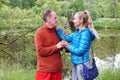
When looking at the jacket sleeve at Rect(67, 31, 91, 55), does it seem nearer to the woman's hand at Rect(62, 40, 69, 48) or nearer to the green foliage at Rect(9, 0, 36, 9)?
the woman's hand at Rect(62, 40, 69, 48)

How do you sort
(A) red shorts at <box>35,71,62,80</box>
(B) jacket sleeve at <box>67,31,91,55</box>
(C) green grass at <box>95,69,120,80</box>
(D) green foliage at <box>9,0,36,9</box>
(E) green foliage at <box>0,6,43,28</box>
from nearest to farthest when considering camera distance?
(B) jacket sleeve at <box>67,31,91,55</box>
(A) red shorts at <box>35,71,62,80</box>
(C) green grass at <box>95,69,120,80</box>
(E) green foliage at <box>0,6,43,28</box>
(D) green foliage at <box>9,0,36,9</box>

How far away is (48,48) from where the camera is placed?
10.9ft

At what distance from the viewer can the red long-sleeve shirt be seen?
3314 millimetres

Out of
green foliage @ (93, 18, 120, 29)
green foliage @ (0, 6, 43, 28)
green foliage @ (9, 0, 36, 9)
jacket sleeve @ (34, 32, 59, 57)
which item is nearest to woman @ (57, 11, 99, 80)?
jacket sleeve @ (34, 32, 59, 57)

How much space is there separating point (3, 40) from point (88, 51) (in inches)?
229

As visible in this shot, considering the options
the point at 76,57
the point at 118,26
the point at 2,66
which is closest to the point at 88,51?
the point at 76,57

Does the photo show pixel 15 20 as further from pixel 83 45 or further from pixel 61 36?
pixel 83 45

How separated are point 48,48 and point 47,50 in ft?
0.07

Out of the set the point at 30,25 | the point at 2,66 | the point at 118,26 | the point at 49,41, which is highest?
the point at 49,41

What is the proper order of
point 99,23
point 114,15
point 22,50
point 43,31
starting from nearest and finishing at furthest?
point 43,31 → point 22,50 → point 99,23 → point 114,15

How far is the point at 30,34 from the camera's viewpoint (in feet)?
28.6

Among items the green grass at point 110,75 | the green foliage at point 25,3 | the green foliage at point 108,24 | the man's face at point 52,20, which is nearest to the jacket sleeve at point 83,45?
the man's face at point 52,20

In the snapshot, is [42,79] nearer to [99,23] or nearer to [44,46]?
[44,46]

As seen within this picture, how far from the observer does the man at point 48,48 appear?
330cm
